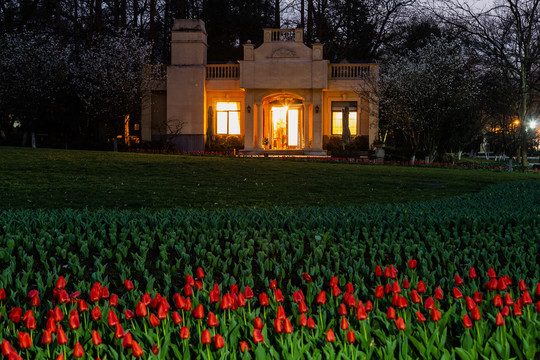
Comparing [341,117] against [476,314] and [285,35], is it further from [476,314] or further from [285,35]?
[476,314]

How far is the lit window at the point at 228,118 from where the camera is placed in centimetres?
3028

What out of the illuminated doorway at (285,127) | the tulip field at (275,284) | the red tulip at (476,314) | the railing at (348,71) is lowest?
the tulip field at (275,284)

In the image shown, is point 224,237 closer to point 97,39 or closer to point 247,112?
point 247,112

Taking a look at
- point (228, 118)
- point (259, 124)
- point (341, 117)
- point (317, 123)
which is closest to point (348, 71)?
point (341, 117)

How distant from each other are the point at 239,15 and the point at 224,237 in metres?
31.4

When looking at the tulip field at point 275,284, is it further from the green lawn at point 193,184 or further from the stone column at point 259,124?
the stone column at point 259,124

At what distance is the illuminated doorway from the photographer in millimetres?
30406

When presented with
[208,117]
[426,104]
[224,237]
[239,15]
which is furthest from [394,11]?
[224,237]

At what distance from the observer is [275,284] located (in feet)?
12.1

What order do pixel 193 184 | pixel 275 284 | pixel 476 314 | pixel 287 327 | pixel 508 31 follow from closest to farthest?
pixel 287 327
pixel 476 314
pixel 275 284
pixel 193 184
pixel 508 31

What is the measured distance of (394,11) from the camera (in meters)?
36.1

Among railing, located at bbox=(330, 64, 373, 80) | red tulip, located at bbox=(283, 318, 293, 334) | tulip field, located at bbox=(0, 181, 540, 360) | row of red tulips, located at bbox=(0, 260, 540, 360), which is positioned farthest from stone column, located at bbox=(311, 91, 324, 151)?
red tulip, located at bbox=(283, 318, 293, 334)

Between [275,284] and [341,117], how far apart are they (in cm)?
2671

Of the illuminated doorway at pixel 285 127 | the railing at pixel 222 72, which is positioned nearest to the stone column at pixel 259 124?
the illuminated doorway at pixel 285 127
